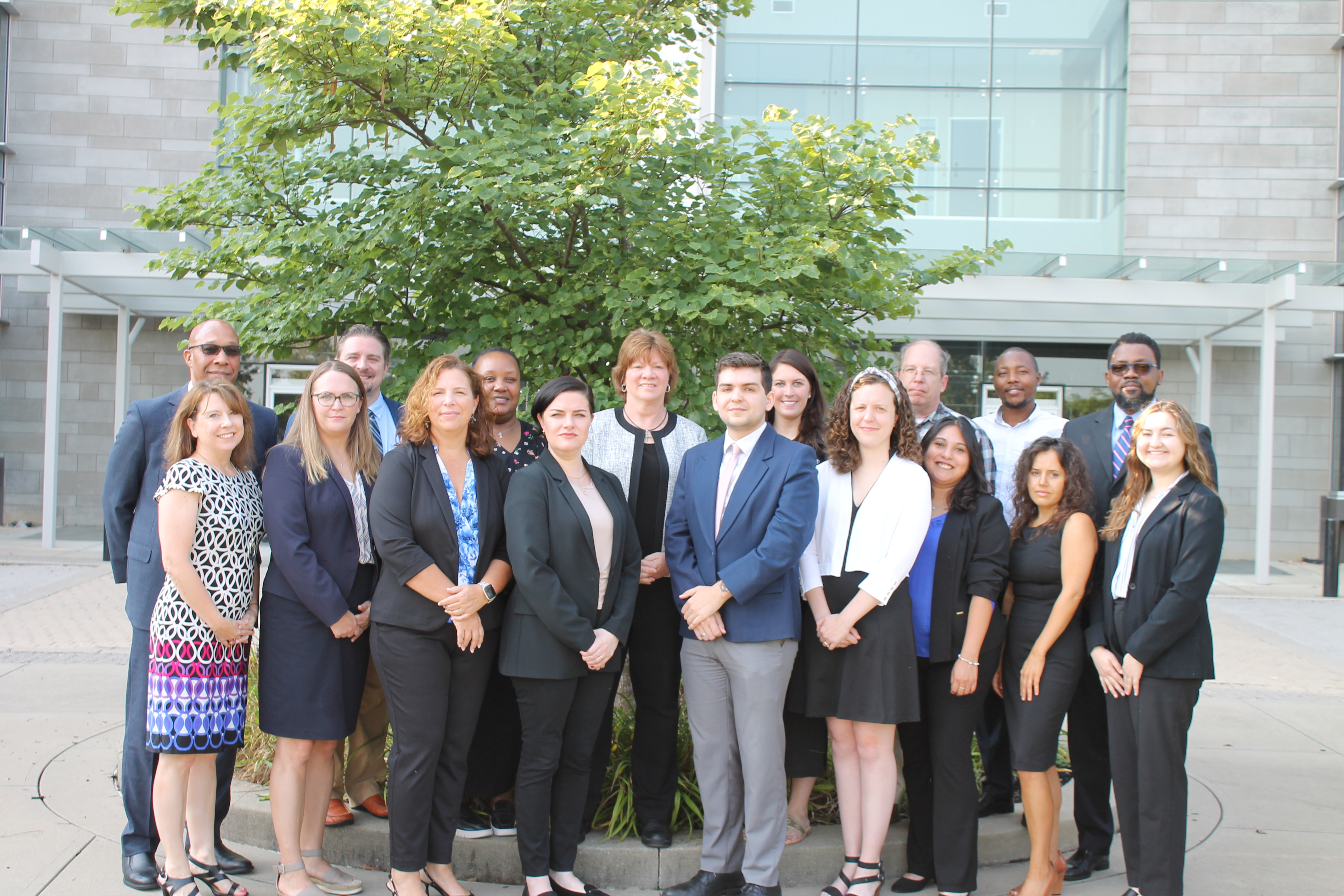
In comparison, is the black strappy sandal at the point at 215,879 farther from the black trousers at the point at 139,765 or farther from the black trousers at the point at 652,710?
the black trousers at the point at 652,710

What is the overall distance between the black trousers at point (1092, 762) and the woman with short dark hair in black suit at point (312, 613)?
2.82 metres

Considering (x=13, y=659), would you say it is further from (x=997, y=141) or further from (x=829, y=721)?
(x=997, y=141)

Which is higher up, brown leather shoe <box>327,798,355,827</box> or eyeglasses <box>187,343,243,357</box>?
eyeglasses <box>187,343,243,357</box>

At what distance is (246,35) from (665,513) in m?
2.95

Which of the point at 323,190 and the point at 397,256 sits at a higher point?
the point at 323,190

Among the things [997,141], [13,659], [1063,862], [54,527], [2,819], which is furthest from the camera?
[997,141]

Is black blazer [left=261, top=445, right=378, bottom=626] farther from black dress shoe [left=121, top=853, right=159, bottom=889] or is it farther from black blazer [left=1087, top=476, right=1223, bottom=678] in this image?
black blazer [left=1087, top=476, right=1223, bottom=678]

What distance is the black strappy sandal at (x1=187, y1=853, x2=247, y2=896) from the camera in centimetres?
326

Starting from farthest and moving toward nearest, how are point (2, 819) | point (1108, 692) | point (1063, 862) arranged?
point (2, 819), point (1063, 862), point (1108, 692)

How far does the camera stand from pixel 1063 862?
3.55 metres

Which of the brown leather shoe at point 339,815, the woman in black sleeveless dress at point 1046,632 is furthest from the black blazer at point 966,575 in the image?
the brown leather shoe at point 339,815

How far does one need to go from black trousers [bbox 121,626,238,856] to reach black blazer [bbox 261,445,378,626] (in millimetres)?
658

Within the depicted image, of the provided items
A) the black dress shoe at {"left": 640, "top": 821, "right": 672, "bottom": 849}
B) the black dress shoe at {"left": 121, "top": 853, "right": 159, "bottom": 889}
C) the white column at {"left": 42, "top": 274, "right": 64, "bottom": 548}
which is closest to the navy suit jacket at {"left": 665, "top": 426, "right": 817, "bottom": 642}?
the black dress shoe at {"left": 640, "top": 821, "right": 672, "bottom": 849}

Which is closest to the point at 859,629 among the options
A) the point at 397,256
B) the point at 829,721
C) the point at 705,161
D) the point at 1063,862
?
the point at 829,721
